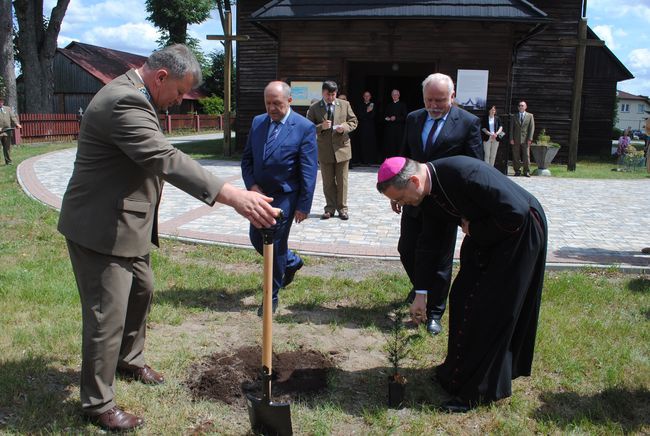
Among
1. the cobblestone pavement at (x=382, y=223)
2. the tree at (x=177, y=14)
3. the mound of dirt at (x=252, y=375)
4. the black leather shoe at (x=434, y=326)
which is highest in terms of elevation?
the tree at (x=177, y=14)

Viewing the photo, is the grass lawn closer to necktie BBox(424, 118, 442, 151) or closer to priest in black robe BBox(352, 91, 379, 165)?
necktie BBox(424, 118, 442, 151)

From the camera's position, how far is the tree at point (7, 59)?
24.4 meters

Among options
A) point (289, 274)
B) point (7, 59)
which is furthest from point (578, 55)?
point (7, 59)

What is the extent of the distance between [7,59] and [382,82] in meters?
16.7

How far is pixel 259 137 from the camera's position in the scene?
5.11 meters

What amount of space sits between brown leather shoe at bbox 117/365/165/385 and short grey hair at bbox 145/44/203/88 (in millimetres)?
1887

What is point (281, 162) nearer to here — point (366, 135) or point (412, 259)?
point (412, 259)

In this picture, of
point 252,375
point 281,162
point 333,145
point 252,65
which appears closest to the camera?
point 252,375

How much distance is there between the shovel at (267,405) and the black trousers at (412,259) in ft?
5.93

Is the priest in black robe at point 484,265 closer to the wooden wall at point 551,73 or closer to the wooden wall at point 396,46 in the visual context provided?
the wooden wall at point 396,46

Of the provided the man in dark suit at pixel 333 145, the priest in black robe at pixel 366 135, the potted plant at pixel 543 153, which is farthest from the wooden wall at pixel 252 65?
the man in dark suit at pixel 333 145

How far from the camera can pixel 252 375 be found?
4.00m

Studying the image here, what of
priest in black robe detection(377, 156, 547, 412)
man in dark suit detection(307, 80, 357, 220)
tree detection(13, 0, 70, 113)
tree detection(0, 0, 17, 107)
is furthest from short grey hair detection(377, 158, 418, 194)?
tree detection(13, 0, 70, 113)

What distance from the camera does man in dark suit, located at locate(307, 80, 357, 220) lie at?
9055 mm
